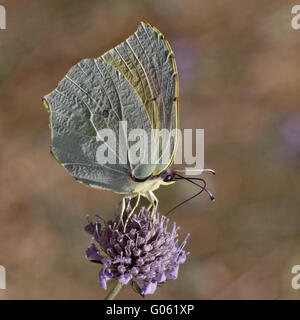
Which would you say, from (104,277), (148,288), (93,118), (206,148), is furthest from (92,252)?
(206,148)

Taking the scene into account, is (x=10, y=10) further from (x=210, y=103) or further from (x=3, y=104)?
(x=210, y=103)

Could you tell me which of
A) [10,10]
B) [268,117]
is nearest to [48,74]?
[10,10]

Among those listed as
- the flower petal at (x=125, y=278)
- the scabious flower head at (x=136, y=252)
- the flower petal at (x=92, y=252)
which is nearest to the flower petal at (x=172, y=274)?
the scabious flower head at (x=136, y=252)

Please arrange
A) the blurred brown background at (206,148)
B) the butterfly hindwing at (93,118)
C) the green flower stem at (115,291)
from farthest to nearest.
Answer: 1. the blurred brown background at (206,148)
2. the butterfly hindwing at (93,118)
3. the green flower stem at (115,291)

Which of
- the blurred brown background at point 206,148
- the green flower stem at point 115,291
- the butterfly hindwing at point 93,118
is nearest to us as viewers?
the green flower stem at point 115,291

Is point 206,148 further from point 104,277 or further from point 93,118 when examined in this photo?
point 104,277

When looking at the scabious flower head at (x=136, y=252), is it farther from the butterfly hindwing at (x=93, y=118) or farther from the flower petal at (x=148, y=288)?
the butterfly hindwing at (x=93, y=118)
